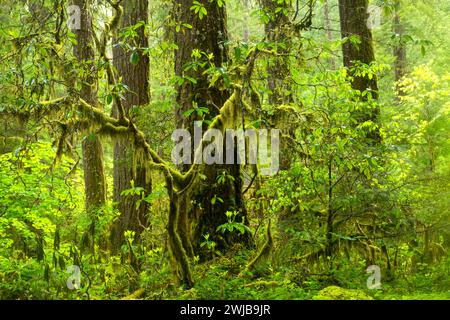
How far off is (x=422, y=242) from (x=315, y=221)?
2052 mm

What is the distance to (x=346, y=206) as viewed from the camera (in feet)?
21.9

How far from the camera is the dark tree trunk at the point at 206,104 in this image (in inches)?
288

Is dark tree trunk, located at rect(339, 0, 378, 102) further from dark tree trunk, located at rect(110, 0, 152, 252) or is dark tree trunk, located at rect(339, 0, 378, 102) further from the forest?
dark tree trunk, located at rect(110, 0, 152, 252)

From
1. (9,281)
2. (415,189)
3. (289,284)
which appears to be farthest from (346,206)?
(9,281)

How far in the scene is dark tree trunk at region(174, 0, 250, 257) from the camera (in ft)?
24.0

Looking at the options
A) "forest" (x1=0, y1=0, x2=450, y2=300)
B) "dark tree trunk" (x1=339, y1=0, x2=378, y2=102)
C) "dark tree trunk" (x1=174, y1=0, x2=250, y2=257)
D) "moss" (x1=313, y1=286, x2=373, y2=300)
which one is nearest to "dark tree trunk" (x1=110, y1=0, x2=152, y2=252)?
"forest" (x1=0, y1=0, x2=450, y2=300)

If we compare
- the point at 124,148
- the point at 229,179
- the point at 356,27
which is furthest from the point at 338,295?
the point at 356,27

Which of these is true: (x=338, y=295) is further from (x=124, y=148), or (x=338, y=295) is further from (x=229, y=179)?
(x=124, y=148)

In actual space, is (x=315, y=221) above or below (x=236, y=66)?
below

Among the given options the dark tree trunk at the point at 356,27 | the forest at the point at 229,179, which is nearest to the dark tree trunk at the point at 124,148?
the forest at the point at 229,179

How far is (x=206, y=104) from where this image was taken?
7387mm
